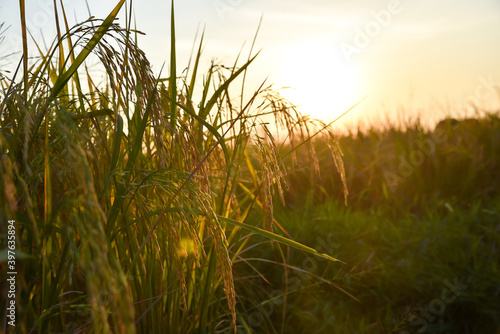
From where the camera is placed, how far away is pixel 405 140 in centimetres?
479

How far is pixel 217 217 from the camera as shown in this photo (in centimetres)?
147

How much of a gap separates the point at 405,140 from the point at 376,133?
60 centimetres

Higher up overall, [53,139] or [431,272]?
[53,139]

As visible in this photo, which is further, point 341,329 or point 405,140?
Result: point 405,140

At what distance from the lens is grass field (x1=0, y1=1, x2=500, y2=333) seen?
4.01 ft

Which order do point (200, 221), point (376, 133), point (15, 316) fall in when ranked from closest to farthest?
point (15, 316) < point (200, 221) < point (376, 133)

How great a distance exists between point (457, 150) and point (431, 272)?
6.19ft

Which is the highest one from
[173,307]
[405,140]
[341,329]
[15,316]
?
[405,140]

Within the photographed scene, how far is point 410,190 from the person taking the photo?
157 inches

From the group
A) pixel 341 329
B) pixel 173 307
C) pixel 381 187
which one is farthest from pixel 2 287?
pixel 381 187

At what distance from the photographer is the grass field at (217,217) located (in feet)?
4.01

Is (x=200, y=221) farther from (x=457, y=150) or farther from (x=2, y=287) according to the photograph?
(x=457, y=150)

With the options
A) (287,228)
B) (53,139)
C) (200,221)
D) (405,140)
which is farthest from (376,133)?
(53,139)

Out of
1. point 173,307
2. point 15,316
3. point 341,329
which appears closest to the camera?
point 15,316
